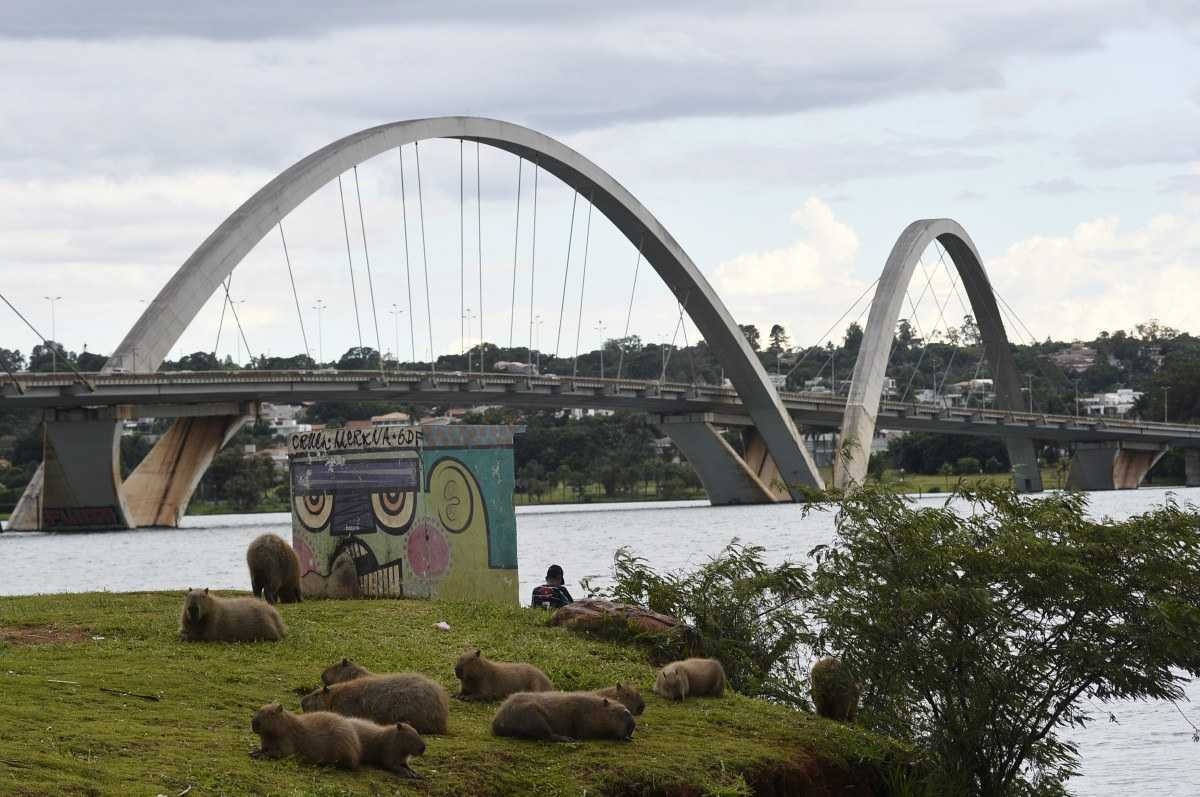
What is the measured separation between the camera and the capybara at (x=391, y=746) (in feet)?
33.8

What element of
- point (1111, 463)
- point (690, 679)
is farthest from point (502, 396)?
point (690, 679)

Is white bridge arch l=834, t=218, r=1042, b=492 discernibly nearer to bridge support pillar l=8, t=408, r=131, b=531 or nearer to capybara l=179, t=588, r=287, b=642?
bridge support pillar l=8, t=408, r=131, b=531

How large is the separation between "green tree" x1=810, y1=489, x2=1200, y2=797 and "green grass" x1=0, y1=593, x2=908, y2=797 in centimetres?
60

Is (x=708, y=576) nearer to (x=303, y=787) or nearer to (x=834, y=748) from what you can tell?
(x=834, y=748)

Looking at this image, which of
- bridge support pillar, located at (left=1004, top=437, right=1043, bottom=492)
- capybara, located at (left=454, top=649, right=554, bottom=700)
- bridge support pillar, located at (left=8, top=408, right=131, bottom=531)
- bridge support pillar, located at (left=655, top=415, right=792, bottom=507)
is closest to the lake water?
bridge support pillar, located at (left=8, top=408, right=131, bottom=531)

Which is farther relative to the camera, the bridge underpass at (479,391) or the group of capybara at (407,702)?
the bridge underpass at (479,391)

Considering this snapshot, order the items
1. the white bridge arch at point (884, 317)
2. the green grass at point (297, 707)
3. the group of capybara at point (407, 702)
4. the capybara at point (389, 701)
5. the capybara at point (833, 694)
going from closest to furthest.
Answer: the green grass at point (297, 707) < the group of capybara at point (407, 702) < the capybara at point (389, 701) < the capybara at point (833, 694) < the white bridge arch at point (884, 317)

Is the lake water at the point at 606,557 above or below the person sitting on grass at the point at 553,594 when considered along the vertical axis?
below

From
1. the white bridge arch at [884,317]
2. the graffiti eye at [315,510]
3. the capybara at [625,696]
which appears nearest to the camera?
the capybara at [625,696]

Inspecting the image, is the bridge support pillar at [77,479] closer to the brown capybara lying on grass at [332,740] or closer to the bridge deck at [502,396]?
the bridge deck at [502,396]

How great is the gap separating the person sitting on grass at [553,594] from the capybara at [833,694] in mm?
4009

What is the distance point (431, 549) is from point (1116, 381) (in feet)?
630

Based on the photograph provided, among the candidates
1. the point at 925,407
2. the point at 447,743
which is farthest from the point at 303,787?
the point at 925,407

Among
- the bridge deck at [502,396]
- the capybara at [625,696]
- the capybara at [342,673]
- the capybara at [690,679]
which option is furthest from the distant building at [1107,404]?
the capybara at [342,673]
